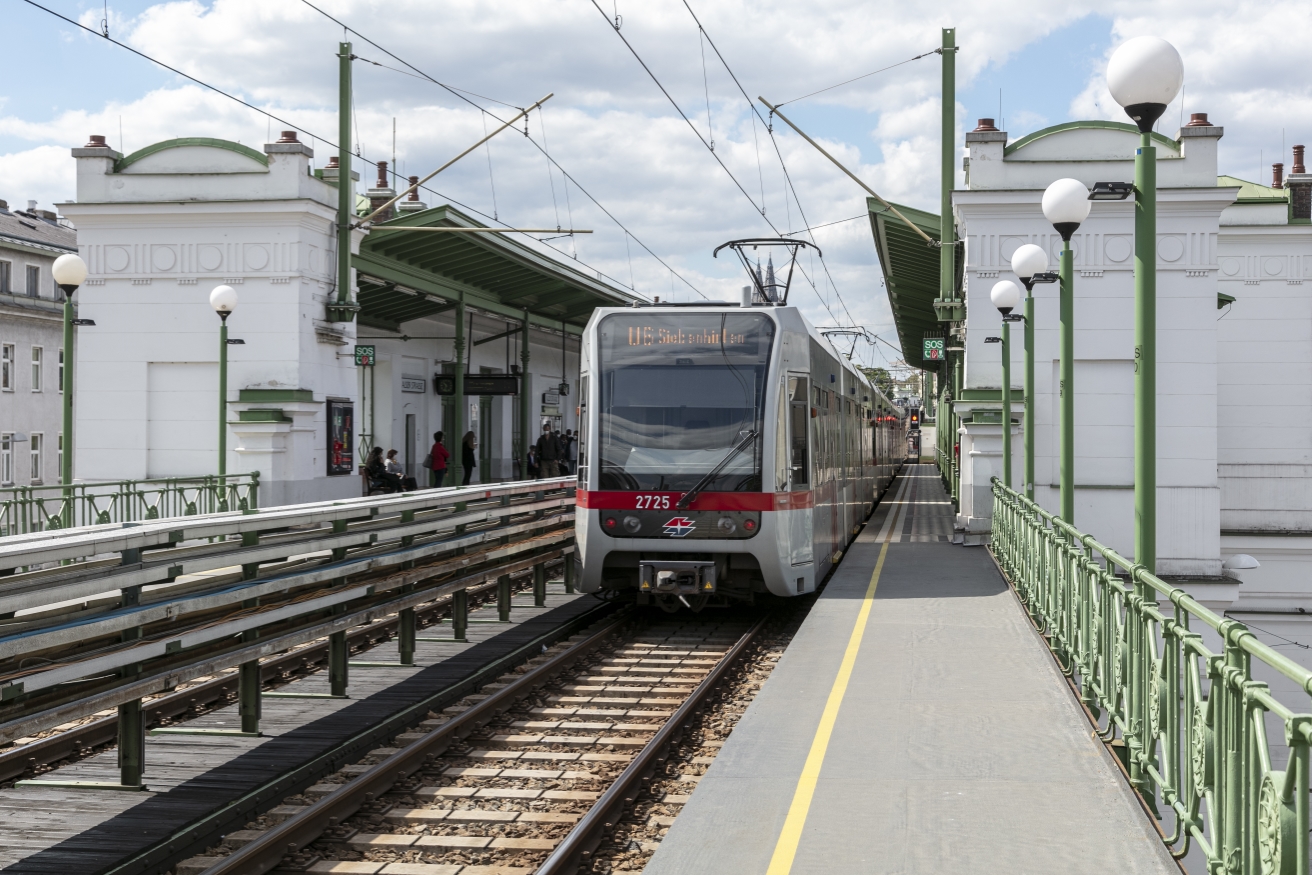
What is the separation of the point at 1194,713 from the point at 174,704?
7.06m

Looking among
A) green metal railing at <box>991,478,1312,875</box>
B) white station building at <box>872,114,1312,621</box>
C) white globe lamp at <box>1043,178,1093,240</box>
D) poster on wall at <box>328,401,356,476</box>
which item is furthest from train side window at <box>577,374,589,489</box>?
poster on wall at <box>328,401,356,476</box>

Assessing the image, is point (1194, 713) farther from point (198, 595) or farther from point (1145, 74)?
point (198, 595)

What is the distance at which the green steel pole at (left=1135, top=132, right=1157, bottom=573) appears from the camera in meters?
7.02

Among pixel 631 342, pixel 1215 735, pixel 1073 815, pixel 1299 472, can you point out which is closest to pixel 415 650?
pixel 631 342

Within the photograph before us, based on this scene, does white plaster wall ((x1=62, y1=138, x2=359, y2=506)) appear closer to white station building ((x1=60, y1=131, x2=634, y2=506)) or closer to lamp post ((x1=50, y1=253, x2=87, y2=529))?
white station building ((x1=60, y1=131, x2=634, y2=506))

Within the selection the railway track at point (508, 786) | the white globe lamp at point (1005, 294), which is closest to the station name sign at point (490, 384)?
the white globe lamp at point (1005, 294)

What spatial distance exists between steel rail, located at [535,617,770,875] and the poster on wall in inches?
566

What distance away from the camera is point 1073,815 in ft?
18.6

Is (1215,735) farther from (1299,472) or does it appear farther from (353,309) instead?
(1299,472)

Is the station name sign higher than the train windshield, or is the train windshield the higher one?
the station name sign

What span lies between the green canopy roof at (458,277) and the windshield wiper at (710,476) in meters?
→ 11.5

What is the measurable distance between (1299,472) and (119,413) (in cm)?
2370

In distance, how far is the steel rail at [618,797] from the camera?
5.75 m

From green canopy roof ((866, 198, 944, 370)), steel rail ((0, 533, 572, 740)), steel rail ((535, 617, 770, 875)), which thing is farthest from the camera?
green canopy roof ((866, 198, 944, 370))
